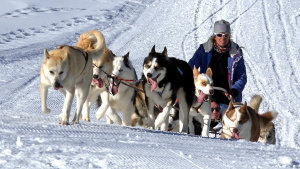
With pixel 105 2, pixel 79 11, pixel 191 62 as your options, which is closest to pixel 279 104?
pixel 191 62

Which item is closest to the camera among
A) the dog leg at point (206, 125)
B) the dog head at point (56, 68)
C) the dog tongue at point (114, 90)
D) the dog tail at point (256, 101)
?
the dog head at point (56, 68)

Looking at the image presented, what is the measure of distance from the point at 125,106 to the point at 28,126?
2.72m

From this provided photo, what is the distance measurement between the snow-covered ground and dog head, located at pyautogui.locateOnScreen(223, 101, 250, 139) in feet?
3.79

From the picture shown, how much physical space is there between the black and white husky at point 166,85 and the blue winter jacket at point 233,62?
1.36 feet

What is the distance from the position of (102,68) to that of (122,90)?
1.49ft

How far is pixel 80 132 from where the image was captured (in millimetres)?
4617

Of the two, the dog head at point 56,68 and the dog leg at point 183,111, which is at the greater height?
the dog head at point 56,68

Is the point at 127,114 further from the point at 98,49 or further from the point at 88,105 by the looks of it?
the point at 98,49

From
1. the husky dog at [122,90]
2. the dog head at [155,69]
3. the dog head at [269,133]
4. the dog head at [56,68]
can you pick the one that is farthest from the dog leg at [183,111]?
the dog head at [56,68]

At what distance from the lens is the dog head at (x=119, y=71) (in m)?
7.11

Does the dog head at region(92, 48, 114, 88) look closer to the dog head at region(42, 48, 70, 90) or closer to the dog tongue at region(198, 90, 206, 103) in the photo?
the dog tongue at region(198, 90, 206, 103)

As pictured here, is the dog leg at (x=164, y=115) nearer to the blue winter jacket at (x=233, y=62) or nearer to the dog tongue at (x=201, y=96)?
the dog tongue at (x=201, y=96)

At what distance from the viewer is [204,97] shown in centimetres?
674

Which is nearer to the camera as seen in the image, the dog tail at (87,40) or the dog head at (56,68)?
the dog head at (56,68)
